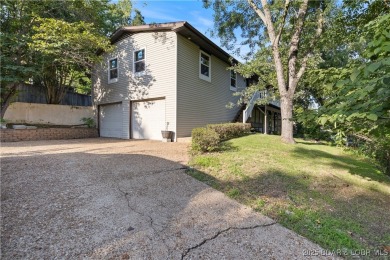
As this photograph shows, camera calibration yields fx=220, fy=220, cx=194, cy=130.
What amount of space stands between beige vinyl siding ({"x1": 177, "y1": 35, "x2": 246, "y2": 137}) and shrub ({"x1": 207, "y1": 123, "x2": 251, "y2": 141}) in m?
2.11

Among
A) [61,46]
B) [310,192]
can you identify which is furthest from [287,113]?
[61,46]

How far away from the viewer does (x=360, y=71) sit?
101 inches

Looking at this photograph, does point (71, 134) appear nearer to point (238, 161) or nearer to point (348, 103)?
point (238, 161)

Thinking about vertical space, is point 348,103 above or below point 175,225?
above

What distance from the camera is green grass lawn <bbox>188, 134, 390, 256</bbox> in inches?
121

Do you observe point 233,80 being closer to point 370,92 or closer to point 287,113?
point 287,113

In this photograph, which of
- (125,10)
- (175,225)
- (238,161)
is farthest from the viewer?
(125,10)

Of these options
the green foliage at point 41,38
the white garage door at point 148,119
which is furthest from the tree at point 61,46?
the white garage door at point 148,119

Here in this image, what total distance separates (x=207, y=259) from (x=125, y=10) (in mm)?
22799

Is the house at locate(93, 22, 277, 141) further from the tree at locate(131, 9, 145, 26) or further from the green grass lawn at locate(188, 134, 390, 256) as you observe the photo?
the tree at locate(131, 9, 145, 26)

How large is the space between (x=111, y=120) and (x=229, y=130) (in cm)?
725

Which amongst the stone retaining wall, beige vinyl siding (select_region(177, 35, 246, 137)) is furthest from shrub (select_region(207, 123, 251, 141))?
the stone retaining wall

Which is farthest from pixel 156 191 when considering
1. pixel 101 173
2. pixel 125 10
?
pixel 125 10

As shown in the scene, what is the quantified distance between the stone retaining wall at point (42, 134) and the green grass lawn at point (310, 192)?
848 cm
